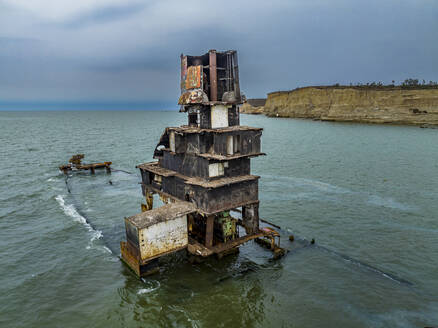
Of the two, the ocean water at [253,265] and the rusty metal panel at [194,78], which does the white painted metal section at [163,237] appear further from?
the rusty metal panel at [194,78]

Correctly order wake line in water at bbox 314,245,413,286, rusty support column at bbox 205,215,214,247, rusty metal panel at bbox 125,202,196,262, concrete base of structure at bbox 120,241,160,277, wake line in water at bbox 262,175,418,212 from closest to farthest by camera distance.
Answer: rusty metal panel at bbox 125,202,196,262 < concrete base of structure at bbox 120,241,160,277 < wake line in water at bbox 314,245,413,286 < rusty support column at bbox 205,215,214,247 < wake line in water at bbox 262,175,418,212

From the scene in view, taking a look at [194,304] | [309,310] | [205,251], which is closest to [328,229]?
[309,310]

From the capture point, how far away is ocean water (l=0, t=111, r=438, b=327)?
1551 cm

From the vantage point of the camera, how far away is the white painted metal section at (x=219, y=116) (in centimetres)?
1852

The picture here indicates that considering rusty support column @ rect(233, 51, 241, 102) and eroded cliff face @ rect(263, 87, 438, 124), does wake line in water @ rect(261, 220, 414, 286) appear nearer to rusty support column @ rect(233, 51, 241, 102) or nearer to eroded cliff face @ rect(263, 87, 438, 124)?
rusty support column @ rect(233, 51, 241, 102)

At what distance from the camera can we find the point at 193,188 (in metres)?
18.9

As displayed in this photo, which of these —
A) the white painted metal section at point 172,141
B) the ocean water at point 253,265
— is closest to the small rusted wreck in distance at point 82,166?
the ocean water at point 253,265

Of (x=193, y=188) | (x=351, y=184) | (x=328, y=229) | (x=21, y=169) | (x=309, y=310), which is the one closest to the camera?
(x=309, y=310)

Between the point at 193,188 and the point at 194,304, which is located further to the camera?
the point at 193,188

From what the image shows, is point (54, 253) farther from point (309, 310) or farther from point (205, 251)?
point (309, 310)

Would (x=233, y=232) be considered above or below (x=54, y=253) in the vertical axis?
above

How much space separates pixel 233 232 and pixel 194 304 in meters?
6.29

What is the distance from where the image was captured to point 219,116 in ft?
61.5

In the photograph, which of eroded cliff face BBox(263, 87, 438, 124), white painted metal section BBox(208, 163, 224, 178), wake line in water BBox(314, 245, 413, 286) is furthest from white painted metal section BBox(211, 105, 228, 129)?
eroded cliff face BBox(263, 87, 438, 124)
